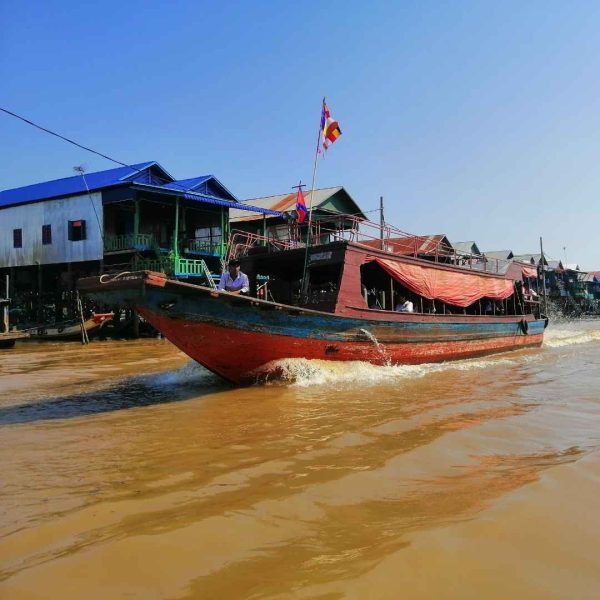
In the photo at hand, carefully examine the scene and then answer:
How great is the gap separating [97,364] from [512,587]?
11.5 m

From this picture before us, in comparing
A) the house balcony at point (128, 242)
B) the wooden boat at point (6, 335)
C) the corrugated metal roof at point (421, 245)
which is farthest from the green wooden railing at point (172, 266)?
the corrugated metal roof at point (421, 245)

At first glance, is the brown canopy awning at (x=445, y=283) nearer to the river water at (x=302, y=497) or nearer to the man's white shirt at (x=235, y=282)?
the man's white shirt at (x=235, y=282)

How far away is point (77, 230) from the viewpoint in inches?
919

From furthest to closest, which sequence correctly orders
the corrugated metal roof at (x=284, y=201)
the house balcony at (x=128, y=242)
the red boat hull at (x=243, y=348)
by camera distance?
the corrugated metal roof at (x=284, y=201)
the house balcony at (x=128, y=242)
the red boat hull at (x=243, y=348)

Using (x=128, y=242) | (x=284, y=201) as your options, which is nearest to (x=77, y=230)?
(x=128, y=242)

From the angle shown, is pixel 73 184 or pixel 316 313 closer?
pixel 316 313

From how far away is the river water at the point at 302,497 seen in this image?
236 cm

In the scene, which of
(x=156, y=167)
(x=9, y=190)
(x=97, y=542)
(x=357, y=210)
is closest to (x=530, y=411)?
(x=97, y=542)

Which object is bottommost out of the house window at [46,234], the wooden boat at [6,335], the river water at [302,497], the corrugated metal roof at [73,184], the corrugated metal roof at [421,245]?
the river water at [302,497]

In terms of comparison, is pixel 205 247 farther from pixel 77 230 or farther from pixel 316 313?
pixel 316 313

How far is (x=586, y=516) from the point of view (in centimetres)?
302

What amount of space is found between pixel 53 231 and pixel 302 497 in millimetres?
24044

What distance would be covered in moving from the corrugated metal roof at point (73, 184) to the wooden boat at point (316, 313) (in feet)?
45.2

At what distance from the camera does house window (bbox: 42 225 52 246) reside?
24.0 meters
